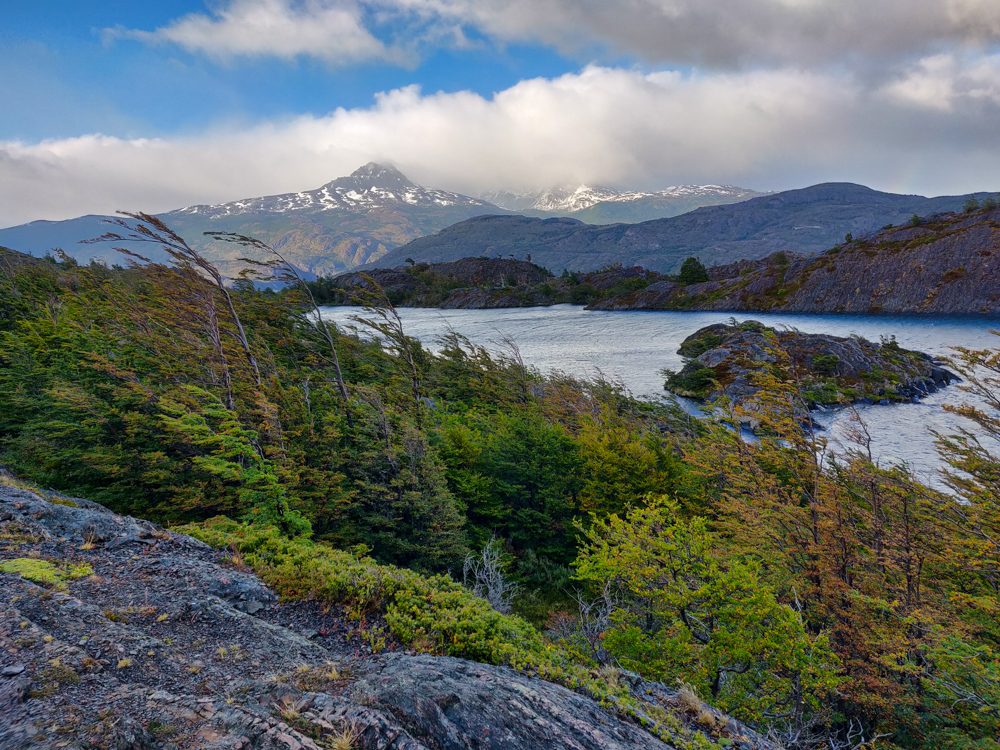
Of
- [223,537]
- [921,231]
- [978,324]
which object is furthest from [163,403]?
[921,231]

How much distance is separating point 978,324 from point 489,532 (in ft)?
213

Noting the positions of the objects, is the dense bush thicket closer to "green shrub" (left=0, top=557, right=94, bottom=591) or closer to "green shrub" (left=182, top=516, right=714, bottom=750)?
"green shrub" (left=182, top=516, right=714, bottom=750)

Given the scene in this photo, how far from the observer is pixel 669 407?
28.0 meters

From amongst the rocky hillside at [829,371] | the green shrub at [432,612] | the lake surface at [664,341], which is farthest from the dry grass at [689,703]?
the rocky hillside at [829,371]

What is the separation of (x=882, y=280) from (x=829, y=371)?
1817 inches

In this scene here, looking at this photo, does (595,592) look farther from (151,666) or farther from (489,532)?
(151,666)

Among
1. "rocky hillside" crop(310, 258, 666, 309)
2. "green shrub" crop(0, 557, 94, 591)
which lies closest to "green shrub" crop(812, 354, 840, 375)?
"green shrub" crop(0, 557, 94, 591)

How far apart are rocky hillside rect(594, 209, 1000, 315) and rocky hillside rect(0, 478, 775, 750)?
77445 millimetres

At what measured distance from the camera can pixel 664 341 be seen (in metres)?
52.4

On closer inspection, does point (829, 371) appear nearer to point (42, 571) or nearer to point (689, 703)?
point (689, 703)

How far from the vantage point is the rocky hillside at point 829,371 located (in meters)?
29.2

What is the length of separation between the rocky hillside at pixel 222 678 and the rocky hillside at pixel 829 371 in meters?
27.3

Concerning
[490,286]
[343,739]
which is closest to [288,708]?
[343,739]

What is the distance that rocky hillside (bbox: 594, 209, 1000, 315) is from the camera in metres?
56.7
